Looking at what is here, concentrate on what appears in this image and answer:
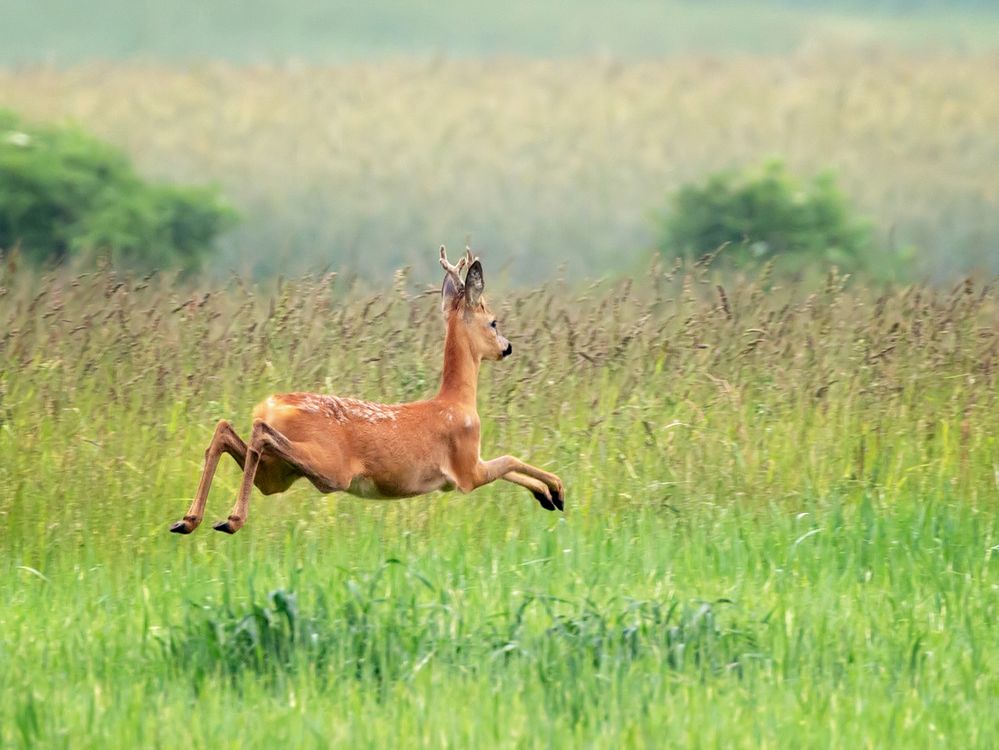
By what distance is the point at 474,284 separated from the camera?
7.55 meters

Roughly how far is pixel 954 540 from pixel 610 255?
24.2 metres

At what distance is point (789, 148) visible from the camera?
116ft

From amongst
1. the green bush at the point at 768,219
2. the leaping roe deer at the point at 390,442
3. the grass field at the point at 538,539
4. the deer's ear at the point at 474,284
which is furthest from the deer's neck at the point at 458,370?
the green bush at the point at 768,219

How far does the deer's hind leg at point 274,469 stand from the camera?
6.56 metres

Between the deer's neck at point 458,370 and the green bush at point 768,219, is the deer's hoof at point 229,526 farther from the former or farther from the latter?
the green bush at point 768,219

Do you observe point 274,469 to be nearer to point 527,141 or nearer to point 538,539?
point 538,539

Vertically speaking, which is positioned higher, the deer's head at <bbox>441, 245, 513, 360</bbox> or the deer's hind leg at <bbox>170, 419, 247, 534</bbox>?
the deer's head at <bbox>441, 245, 513, 360</bbox>

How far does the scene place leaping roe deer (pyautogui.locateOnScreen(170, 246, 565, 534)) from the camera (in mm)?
6719

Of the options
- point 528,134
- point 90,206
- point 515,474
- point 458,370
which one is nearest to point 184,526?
point 458,370

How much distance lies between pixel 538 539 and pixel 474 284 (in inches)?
46.2

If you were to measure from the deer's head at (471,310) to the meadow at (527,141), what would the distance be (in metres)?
22.2

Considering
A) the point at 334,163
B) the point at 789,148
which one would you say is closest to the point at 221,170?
the point at 334,163

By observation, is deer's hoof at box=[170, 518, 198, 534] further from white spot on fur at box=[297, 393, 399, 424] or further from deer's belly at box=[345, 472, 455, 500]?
deer's belly at box=[345, 472, 455, 500]

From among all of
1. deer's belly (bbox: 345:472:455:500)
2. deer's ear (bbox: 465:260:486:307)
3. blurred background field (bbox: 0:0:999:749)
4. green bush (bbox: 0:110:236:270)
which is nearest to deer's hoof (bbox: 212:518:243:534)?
blurred background field (bbox: 0:0:999:749)
